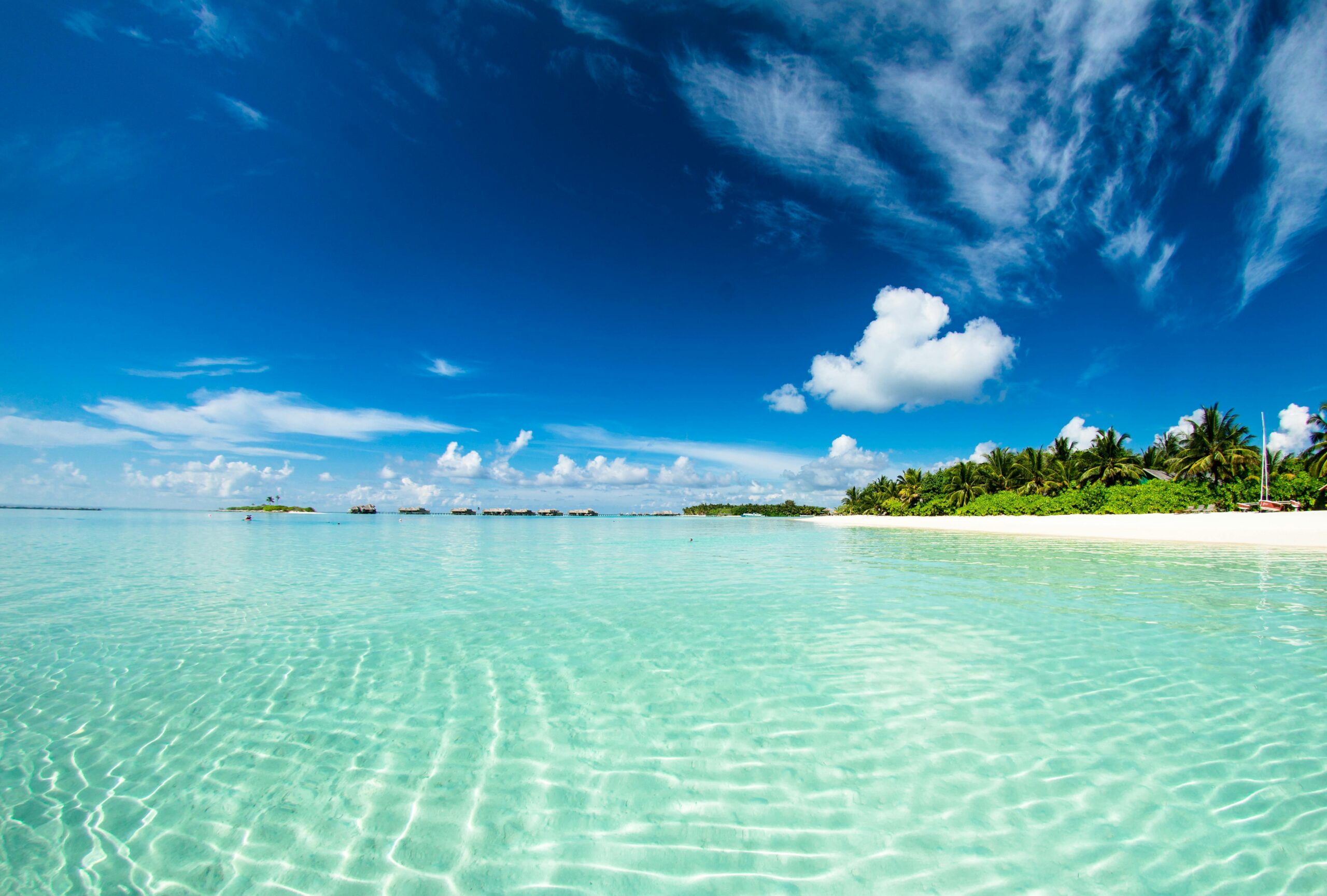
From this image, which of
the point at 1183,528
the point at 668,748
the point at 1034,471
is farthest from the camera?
the point at 1034,471

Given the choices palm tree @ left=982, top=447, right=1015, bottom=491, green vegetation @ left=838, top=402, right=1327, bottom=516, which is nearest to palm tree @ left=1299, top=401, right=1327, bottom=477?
green vegetation @ left=838, top=402, right=1327, bottom=516

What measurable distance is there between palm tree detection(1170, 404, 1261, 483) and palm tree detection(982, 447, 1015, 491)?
18179mm

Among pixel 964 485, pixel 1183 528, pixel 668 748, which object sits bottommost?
pixel 668 748

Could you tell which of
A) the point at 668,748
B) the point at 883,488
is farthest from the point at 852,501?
the point at 668,748

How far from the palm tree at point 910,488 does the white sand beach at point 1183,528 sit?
30.2 meters

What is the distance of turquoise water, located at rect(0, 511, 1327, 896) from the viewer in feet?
11.6

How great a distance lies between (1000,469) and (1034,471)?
15.5ft

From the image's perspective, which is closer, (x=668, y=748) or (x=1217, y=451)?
(x=668, y=748)

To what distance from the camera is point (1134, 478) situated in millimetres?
48281

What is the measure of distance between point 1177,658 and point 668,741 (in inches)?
300

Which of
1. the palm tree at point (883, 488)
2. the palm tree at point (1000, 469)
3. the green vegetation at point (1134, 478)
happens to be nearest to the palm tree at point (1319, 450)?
the green vegetation at point (1134, 478)

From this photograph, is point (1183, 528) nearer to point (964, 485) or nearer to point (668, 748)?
point (964, 485)

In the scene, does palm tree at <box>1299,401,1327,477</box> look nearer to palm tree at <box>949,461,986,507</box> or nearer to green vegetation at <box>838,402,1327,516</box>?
green vegetation at <box>838,402,1327,516</box>

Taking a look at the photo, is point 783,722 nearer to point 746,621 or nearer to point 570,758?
point 570,758
